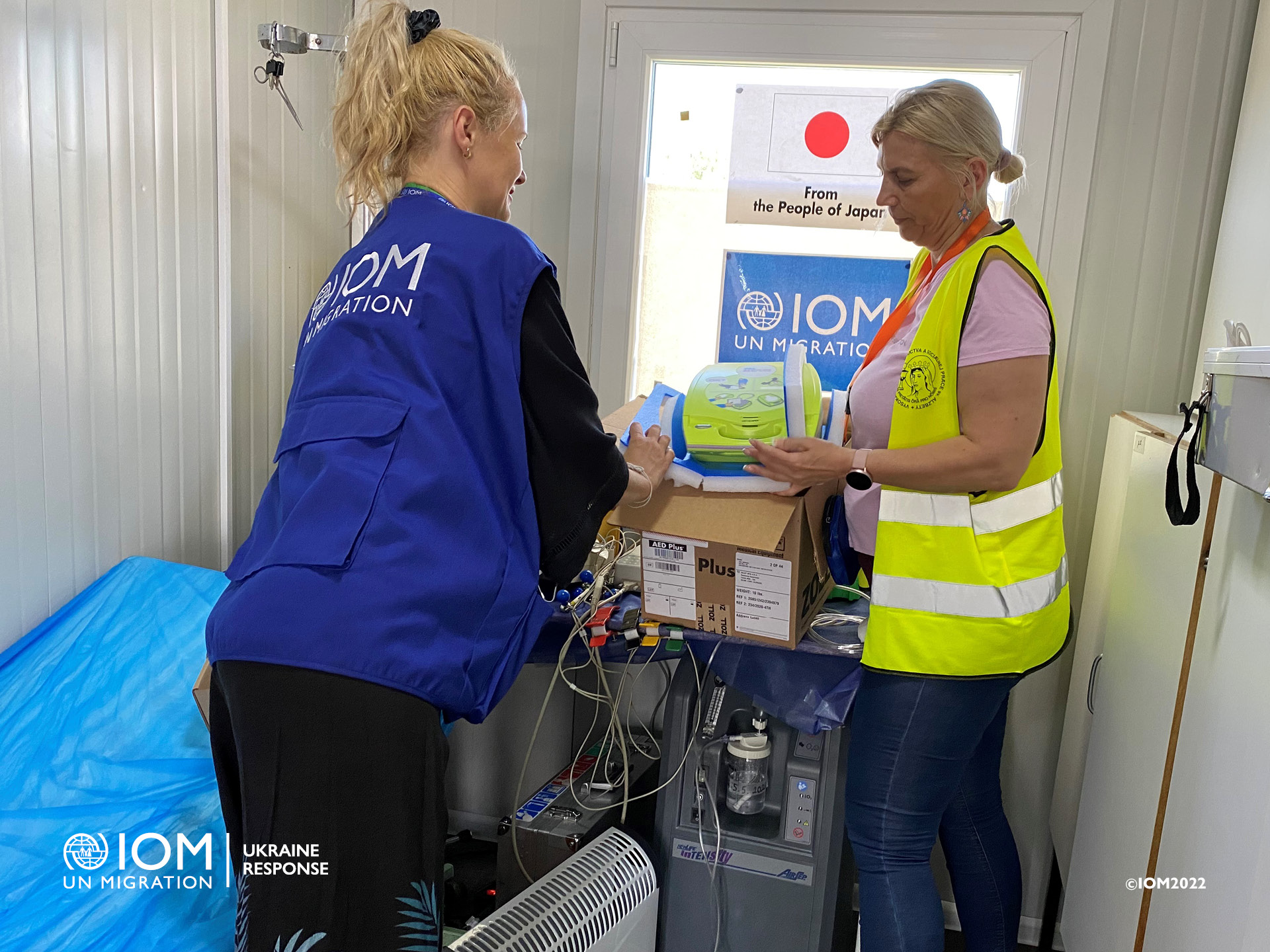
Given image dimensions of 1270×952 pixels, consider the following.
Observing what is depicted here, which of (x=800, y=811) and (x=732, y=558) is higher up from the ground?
(x=732, y=558)

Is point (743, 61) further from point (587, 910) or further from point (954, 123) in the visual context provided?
point (587, 910)

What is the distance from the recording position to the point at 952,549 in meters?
1.37

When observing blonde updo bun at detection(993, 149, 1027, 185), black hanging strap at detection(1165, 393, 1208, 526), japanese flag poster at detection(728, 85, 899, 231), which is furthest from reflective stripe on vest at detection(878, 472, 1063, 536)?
japanese flag poster at detection(728, 85, 899, 231)

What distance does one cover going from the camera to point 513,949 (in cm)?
142

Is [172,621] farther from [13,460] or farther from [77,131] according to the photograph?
[77,131]

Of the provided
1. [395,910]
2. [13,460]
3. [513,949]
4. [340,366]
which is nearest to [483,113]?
[340,366]

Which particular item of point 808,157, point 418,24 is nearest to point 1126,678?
point 808,157

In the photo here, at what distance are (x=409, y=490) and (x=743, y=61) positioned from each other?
164cm

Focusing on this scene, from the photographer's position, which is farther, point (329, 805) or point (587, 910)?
point (587, 910)

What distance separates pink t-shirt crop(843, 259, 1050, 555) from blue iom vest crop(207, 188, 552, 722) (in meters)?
0.63

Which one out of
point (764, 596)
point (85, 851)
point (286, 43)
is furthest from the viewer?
point (286, 43)

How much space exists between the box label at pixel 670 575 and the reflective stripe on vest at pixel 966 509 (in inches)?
13.1

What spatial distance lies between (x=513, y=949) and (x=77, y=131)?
62.7 inches

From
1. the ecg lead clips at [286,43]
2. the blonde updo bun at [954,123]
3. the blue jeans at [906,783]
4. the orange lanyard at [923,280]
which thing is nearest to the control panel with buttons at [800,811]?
the blue jeans at [906,783]
